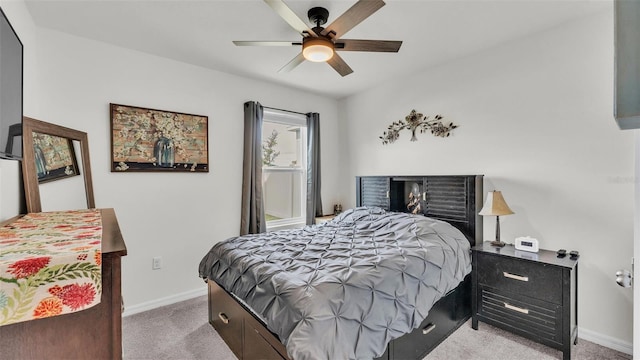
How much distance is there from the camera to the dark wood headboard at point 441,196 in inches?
108

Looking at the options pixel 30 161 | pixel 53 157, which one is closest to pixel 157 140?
pixel 53 157

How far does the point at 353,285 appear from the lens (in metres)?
1.60

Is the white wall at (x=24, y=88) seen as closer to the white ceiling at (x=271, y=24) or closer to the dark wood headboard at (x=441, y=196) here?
the white ceiling at (x=271, y=24)

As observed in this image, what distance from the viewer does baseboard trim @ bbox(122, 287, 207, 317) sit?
2.77m

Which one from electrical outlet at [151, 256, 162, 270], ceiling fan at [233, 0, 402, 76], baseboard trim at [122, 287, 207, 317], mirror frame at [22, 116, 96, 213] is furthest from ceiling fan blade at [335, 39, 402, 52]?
baseboard trim at [122, 287, 207, 317]

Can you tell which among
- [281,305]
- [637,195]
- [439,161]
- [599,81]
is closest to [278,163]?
[439,161]

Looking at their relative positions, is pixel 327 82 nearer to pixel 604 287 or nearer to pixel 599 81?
pixel 599 81

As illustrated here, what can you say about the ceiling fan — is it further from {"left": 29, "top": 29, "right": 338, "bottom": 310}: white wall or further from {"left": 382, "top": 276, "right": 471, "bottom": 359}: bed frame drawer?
{"left": 382, "top": 276, "right": 471, "bottom": 359}: bed frame drawer

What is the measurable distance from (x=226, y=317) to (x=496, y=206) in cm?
237

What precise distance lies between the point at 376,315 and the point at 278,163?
2.79 meters

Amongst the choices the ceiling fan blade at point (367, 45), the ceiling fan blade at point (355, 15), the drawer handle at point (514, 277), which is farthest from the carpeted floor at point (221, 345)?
the ceiling fan blade at point (355, 15)

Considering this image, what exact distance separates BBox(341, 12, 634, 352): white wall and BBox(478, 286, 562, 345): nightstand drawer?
0.51 m

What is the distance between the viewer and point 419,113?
11.2 feet

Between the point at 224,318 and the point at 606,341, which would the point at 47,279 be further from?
the point at 606,341
